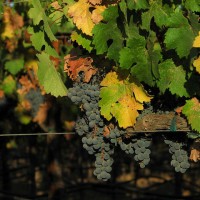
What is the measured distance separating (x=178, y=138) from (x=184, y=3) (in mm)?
697

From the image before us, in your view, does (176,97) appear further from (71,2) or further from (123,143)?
(71,2)

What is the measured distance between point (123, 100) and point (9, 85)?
10.7ft

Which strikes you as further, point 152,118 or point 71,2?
point 71,2

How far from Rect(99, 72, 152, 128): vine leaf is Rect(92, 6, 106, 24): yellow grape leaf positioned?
10.9 inches

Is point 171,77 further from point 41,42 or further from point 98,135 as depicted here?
point 41,42

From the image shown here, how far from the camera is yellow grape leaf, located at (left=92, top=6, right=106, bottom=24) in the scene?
2.48 meters

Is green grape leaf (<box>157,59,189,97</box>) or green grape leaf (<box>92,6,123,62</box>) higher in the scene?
green grape leaf (<box>92,6,123,62</box>)

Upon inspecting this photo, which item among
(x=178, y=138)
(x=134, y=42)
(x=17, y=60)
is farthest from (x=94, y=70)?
(x=17, y=60)

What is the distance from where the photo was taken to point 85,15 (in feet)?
8.22

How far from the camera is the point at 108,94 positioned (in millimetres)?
2475

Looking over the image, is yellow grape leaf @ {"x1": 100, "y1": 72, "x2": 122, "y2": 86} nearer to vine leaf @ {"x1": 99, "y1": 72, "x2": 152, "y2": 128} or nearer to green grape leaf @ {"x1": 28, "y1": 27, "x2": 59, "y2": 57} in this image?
vine leaf @ {"x1": 99, "y1": 72, "x2": 152, "y2": 128}

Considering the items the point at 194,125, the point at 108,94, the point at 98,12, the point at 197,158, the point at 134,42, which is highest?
the point at 98,12

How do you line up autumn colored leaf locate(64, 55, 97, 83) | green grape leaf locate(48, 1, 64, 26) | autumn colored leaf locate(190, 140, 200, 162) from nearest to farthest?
autumn colored leaf locate(190, 140, 200, 162), autumn colored leaf locate(64, 55, 97, 83), green grape leaf locate(48, 1, 64, 26)

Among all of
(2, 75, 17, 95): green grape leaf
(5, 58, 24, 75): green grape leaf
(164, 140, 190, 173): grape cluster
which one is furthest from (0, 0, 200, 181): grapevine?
(2, 75, 17, 95): green grape leaf
